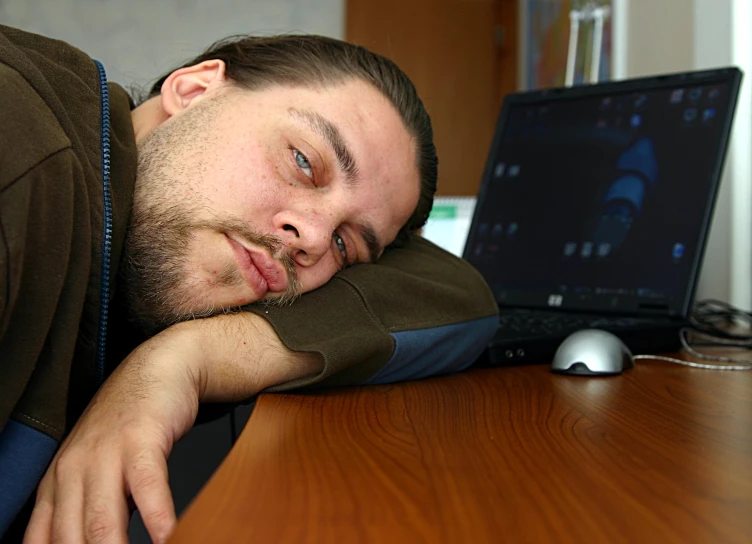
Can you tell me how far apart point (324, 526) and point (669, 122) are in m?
1.15

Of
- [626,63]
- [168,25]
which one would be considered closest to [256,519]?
[626,63]

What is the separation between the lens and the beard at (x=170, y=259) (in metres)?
0.87

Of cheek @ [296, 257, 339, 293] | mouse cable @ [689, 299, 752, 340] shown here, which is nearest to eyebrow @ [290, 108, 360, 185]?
cheek @ [296, 257, 339, 293]

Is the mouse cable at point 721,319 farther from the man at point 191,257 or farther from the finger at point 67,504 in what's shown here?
the finger at point 67,504

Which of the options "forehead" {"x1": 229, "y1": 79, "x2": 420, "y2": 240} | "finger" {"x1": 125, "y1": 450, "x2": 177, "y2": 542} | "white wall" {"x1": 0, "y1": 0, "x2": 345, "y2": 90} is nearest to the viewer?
"finger" {"x1": 125, "y1": 450, "x2": 177, "y2": 542}

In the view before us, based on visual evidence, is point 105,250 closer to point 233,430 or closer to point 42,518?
point 42,518

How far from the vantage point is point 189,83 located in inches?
43.4

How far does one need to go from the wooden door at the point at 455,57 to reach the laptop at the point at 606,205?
91.0 inches

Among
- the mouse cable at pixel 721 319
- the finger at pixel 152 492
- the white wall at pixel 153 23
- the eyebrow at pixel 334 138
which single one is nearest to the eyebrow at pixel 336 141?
the eyebrow at pixel 334 138

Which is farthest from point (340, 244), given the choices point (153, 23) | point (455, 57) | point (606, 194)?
point (153, 23)

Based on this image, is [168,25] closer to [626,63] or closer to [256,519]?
[626,63]

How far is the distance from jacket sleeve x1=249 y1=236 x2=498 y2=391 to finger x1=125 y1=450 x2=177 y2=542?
221mm

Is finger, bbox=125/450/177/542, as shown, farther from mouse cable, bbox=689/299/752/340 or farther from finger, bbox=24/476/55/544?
mouse cable, bbox=689/299/752/340

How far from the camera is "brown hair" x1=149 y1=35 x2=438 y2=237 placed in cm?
106
